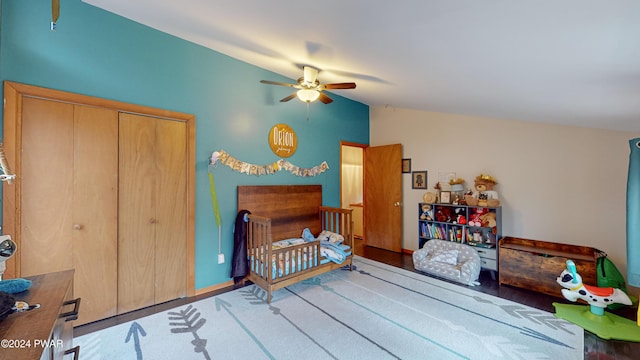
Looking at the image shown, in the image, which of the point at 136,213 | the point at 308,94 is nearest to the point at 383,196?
the point at 308,94

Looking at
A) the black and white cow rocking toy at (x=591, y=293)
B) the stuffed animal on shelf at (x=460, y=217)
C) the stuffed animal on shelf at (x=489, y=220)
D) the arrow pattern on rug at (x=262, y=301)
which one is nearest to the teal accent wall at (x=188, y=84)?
the arrow pattern on rug at (x=262, y=301)

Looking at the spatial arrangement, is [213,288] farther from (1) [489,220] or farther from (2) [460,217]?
(1) [489,220]

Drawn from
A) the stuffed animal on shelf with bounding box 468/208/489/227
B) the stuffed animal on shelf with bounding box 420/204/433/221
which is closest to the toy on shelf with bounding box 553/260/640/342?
the stuffed animal on shelf with bounding box 468/208/489/227

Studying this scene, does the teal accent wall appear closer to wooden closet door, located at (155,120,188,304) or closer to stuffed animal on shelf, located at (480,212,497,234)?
wooden closet door, located at (155,120,188,304)

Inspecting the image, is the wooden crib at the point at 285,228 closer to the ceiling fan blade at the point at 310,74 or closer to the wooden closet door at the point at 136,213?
the wooden closet door at the point at 136,213

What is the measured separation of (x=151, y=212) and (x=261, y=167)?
137cm

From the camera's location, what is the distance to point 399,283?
3.18m

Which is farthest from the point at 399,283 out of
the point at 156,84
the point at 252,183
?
the point at 156,84

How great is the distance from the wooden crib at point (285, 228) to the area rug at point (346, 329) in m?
0.25

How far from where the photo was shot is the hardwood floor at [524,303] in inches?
75.2

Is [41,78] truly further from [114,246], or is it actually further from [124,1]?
[114,246]

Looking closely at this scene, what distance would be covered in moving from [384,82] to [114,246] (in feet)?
10.8

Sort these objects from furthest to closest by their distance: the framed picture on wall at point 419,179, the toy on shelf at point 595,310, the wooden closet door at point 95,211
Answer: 1. the framed picture on wall at point 419,179
2. the wooden closet door at point 95,211
3. the toy on shelf at point 595,310

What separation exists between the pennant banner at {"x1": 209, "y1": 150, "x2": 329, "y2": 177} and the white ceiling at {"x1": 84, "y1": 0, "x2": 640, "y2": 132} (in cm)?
127
